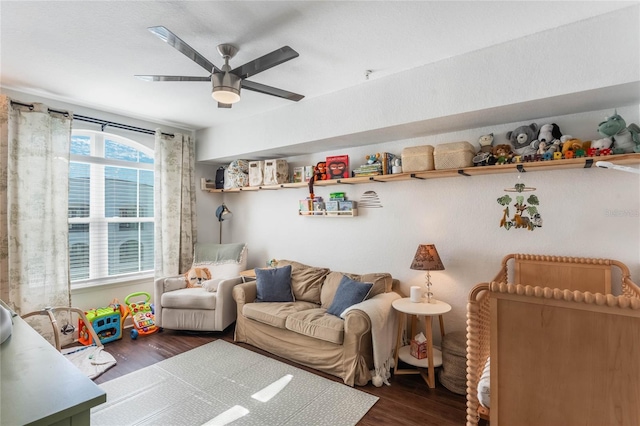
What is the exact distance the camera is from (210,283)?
11.8ft

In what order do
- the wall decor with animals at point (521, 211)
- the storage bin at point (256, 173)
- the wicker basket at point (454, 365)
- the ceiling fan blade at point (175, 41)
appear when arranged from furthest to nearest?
the storage bin at point (256, 173)
the wall decor with animals at point (521, 211)
the wicker basket at point (454, 365)
the ceiling fan blade at point (175, 41)

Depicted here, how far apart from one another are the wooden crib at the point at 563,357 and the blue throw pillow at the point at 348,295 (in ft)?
5.42

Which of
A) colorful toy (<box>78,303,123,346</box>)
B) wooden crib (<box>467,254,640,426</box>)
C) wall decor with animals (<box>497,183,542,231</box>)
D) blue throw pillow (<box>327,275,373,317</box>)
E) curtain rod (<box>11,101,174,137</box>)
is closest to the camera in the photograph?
wooden crib (<box>467,254,640,426</box>)

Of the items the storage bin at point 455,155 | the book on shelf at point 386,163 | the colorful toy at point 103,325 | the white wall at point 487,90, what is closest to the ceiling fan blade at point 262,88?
the white wall at point 487,90

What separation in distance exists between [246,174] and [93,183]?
178 cm

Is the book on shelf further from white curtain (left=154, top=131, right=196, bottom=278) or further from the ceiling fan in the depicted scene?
white curtain (left=154, top=131, right=196, bottom=278)

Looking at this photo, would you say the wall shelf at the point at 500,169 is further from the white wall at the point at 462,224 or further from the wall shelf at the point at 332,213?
the wall shelf at the point at 332,213

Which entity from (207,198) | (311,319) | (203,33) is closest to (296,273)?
(311,319)

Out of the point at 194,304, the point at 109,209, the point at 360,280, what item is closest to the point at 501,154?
the point at 360,280

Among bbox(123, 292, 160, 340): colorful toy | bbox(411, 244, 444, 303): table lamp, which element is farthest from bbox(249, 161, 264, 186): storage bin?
bbox(411, 244, 444, 303): table lamp

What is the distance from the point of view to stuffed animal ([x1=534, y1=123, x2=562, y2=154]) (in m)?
2.24

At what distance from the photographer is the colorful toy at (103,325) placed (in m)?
3.21

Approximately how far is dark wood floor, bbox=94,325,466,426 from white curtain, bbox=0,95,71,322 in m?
0.89

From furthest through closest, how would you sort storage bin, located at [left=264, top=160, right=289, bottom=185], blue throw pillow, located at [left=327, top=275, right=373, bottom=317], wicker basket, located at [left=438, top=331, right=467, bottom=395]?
storage bin, located at [left=264, top=160, right=289, bottom=185] < blue throw pillow, located at [left=327, top=275, right=373, bottom=317] < wicker basket, located at [left=438, top=331, right=467, bottom=395]
